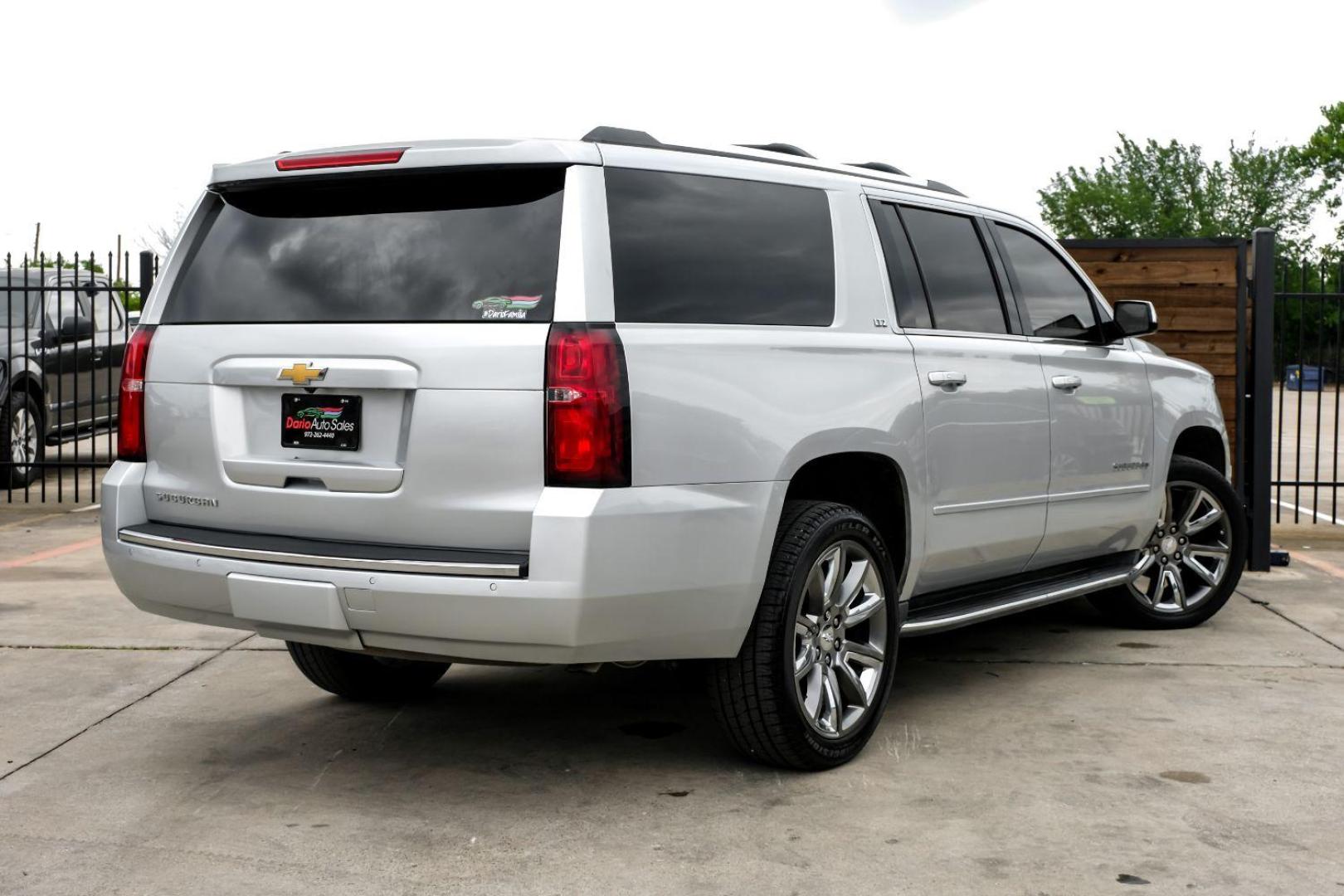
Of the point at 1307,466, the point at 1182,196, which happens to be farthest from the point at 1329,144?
the point at 1307,466

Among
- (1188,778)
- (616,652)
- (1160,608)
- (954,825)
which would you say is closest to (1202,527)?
(1160,608)

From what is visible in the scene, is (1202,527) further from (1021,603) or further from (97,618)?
(97,618)

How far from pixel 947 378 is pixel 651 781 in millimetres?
1754

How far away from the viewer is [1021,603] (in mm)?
5609

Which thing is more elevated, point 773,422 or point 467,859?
point 773,422

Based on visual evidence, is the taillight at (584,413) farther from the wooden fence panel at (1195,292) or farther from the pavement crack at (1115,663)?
the wooden fence panel at (1195,292)

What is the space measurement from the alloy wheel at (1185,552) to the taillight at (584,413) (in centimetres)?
400

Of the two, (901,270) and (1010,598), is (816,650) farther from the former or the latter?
(901,270)

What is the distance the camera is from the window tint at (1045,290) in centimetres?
597

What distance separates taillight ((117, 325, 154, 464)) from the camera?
4.59m

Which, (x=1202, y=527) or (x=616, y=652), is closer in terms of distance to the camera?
(x=616, y=652)

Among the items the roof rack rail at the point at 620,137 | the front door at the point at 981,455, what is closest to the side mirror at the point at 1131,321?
the front door at the point at 981,455

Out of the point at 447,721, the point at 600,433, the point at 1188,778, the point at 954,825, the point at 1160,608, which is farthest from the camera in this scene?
the point at 1160,608

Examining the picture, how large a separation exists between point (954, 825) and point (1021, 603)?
1.64m
